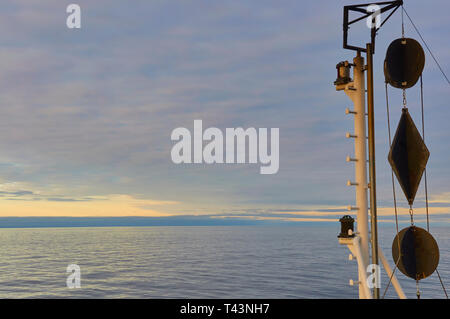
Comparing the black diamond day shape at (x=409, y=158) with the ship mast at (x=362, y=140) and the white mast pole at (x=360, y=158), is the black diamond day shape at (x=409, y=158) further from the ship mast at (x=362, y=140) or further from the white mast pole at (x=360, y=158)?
the white mast pole at (x=360, y=158)

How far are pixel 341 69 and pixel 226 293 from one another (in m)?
44.3

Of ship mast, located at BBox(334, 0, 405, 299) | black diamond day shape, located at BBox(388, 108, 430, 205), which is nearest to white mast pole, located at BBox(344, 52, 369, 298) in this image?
ship mast, located at BBox(334, 0, 405, 299)

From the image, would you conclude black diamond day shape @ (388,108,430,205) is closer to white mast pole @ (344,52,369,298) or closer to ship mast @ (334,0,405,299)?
ship mast @ (334,0,405,299)

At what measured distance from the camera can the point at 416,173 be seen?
6.45 meters

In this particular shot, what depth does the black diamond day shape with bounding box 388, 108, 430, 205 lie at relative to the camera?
645 centimetres

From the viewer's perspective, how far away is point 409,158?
6488 millimetres

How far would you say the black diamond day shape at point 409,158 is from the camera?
645 cm

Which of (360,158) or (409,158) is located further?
(360,158)

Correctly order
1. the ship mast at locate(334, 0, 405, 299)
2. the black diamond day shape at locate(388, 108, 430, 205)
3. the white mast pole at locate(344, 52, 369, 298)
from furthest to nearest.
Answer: the white mast pole at locate(344, 52, 369, 298)
the ship mast at locate(334, 0, 405, 299)
the black diamond day shape at locate(388, 108, 430, 205)

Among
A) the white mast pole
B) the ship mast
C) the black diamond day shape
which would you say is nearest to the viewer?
the black diamond day shape

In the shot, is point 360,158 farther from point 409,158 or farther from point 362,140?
point 409,158

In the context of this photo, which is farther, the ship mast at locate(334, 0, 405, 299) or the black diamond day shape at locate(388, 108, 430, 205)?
the ship mast at locate(334, 0, 405, 299)

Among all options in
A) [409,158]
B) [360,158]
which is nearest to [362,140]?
[360,158]
